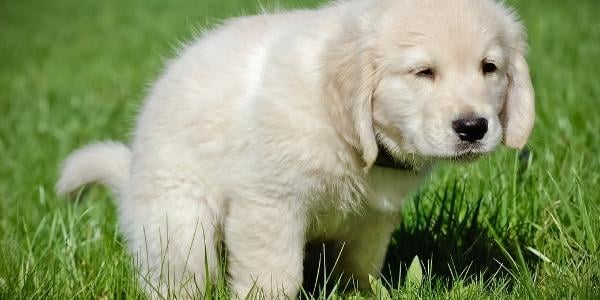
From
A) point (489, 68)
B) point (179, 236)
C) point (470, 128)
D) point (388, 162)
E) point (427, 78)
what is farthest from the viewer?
point (179, 236)

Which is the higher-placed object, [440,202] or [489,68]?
[489,68]

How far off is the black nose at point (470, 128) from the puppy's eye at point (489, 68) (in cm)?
28

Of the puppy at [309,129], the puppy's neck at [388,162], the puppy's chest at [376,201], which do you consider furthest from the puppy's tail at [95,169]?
the puppy's neck at [388,162]

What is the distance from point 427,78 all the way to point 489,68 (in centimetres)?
28

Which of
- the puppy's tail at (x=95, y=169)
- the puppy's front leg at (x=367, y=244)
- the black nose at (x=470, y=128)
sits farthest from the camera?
the puppy's tail at (x=95, y=169)

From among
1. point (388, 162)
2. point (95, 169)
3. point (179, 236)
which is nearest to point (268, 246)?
point (179, 236)

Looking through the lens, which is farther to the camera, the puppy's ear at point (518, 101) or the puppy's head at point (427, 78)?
the puppy's ear at point (518, 101)

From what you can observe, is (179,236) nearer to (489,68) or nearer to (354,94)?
(354,94)

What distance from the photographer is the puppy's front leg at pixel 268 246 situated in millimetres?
3197

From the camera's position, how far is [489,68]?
3.17m

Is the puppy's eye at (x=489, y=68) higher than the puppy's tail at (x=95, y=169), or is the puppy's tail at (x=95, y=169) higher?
the puppy's eye at (x=489, y=68)

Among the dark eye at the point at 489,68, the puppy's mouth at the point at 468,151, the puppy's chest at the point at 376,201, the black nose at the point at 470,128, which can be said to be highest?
the dark eye at the point at 489,68

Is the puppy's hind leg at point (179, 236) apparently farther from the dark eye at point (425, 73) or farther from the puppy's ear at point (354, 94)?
the dark eye at point (425, 73)

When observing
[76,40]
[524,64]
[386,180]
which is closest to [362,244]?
[386,180]
